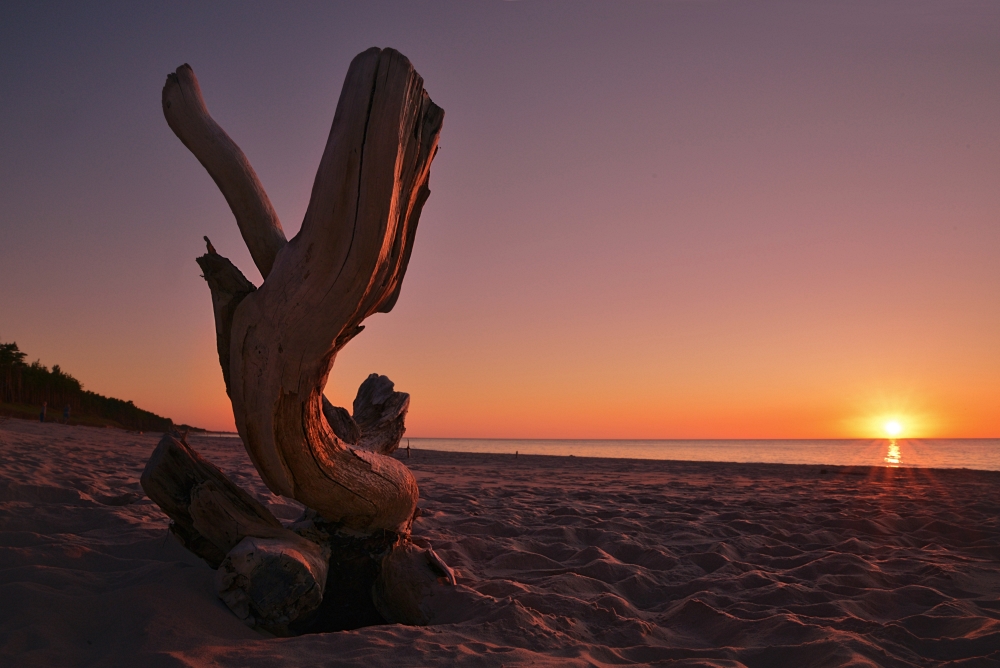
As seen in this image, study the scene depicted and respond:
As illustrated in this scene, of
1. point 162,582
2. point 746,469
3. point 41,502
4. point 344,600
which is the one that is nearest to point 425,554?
point 344,600

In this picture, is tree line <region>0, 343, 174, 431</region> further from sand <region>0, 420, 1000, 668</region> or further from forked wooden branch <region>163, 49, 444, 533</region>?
forked wooden branch <region>163, 49, 444, 533</region>

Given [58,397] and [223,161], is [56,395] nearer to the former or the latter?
[58,397]

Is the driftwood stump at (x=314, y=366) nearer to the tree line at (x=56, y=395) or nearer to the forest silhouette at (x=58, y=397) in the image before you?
the forest silhouette at (x=58, y=397)

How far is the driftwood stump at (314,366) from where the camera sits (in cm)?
220

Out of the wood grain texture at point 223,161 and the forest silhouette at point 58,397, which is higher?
the wood grain texture at point 223,161

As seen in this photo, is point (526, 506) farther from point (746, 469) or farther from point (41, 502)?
point (746, 469)

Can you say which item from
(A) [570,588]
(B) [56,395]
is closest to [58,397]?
(B) [56,395]

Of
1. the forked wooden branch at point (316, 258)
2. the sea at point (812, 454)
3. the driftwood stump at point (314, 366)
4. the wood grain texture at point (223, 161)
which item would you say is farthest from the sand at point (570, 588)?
the sea at point (812, 454)

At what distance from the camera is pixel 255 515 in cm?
307

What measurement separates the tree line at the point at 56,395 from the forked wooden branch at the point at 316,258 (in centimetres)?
3543

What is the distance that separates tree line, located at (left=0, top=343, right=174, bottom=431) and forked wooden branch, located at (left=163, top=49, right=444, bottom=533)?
3543 cm

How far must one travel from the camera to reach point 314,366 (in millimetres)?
2520

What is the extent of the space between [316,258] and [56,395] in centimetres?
4231

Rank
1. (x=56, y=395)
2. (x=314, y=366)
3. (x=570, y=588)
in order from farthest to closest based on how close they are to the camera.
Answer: (x=56, y=395)
(x=570, y=588)
(x=314, y=366)
